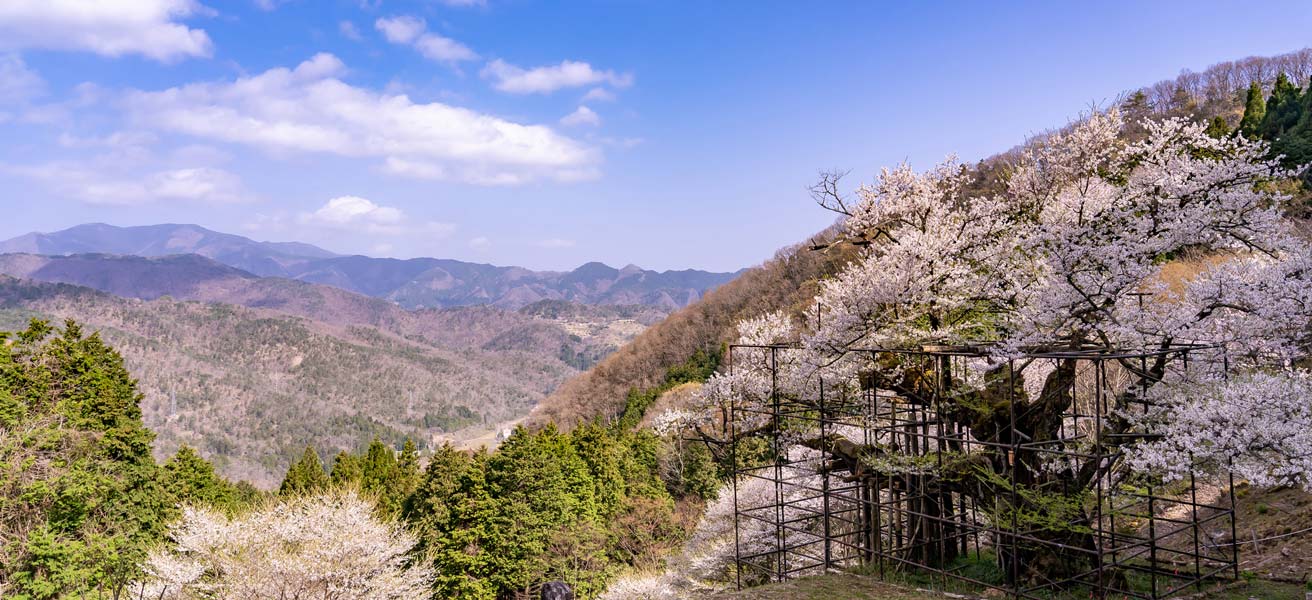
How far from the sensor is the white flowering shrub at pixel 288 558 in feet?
54.0

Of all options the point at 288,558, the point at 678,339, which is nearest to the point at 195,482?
the point at 288,558

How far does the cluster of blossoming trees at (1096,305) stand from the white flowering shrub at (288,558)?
10.4 meters

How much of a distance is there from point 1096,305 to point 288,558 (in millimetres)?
16767

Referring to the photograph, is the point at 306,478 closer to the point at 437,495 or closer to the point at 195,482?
the point at 195,482

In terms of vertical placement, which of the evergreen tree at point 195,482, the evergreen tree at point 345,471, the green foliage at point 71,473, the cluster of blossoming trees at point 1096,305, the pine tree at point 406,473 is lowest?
the pine tree at point 406,473

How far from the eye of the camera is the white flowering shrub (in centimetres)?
1647

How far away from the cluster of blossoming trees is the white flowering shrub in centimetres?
1042

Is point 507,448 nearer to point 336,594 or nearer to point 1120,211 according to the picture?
point 336,594

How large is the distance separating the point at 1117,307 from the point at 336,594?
16.5 metres

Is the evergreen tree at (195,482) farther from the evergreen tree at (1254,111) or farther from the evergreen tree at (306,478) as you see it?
the evergreen tree at (1254,111)

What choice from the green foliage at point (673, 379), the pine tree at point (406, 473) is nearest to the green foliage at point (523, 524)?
the pine tree at point (406, 473)

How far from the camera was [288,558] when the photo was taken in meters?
16.6

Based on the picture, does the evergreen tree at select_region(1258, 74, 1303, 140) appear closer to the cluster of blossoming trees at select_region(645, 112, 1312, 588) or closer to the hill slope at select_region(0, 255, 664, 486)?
the cluster of blossoming trees at select_region(645, 112, 1312, 588)

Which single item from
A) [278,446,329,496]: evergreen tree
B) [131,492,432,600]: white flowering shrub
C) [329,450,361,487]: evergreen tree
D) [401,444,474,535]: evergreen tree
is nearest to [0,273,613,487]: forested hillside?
[278,446,329,496]: evergreen tree
